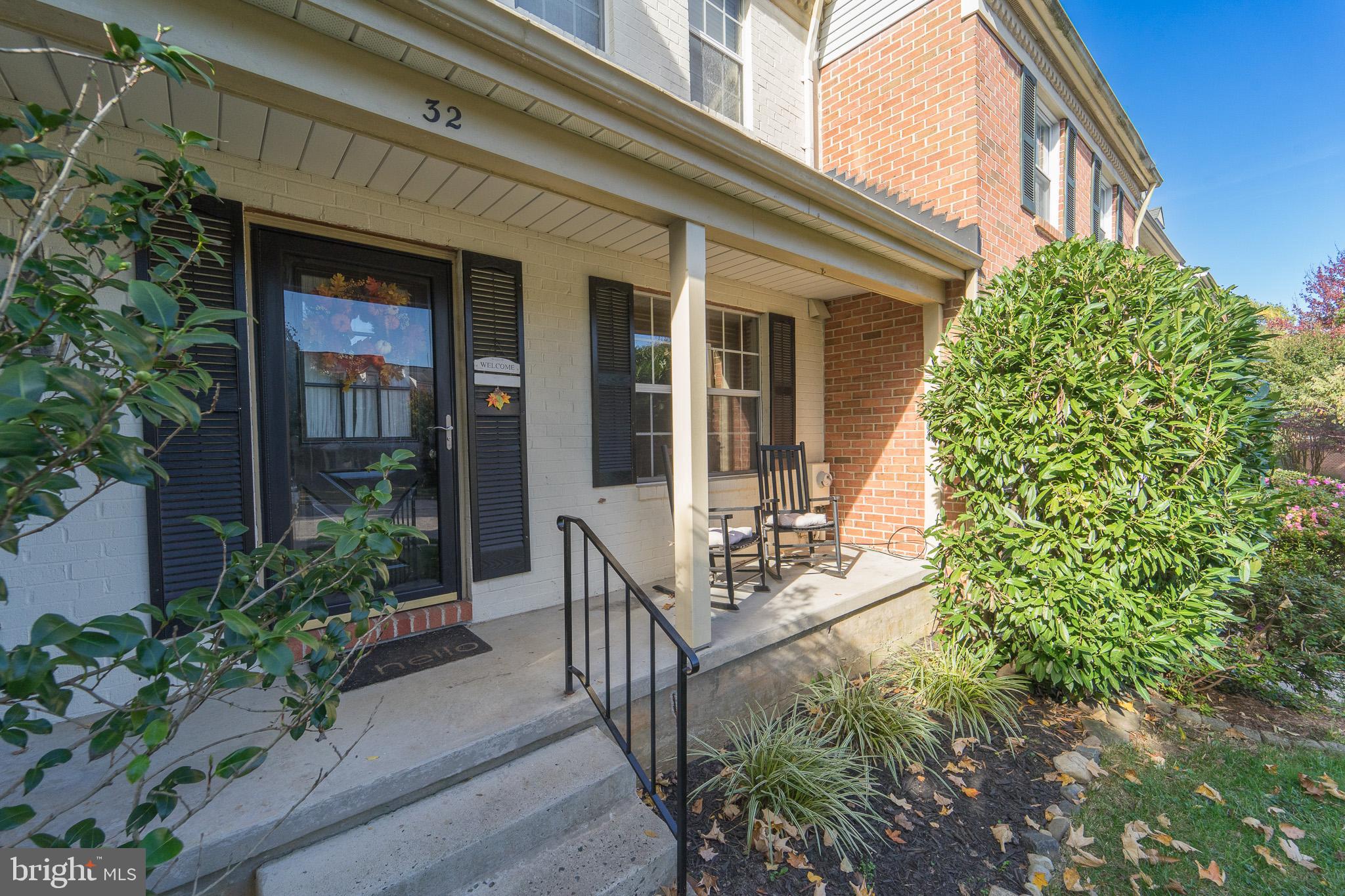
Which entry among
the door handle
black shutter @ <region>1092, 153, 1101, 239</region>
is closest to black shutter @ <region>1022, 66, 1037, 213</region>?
black shutter @ <region>1092, 153, 1101, 239</region>

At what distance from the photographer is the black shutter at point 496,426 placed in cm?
322

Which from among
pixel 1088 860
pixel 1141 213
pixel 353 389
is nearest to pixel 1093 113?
pixel 1141 213

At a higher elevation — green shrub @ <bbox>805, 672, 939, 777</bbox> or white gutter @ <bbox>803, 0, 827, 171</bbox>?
white gutter @ <bbox>803, 0, 827, 171</bbox>

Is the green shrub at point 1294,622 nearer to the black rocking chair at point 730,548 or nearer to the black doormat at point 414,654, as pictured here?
the black rocking chair at point 730,548

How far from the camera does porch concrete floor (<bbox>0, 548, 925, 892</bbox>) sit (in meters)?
1.64

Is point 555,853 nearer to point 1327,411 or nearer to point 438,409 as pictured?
point 438,409

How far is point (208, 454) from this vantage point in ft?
8.01

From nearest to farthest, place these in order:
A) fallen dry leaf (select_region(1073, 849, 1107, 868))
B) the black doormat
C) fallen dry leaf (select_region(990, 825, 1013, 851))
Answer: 1. fallen dry leaf (select_region(1073, 849, 1107, 868))
2. fallen dry leaf (select_region(990, 825, 1013, 851))
3. the black doormat

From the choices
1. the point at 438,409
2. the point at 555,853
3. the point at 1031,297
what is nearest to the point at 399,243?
the point at 438,409

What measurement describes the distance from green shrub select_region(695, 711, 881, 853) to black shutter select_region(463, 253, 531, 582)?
60.8 inches

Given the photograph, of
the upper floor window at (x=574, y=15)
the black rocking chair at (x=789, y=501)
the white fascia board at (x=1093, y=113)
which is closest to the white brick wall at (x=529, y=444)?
the black rocking chair at (x=789, y=501)

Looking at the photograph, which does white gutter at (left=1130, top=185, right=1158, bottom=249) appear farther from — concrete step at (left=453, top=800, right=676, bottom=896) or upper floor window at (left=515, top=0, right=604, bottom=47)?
concrete step at (left=453, top=800, right=676, bottom=896)

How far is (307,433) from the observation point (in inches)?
113

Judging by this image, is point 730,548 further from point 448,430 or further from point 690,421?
point 448,430
